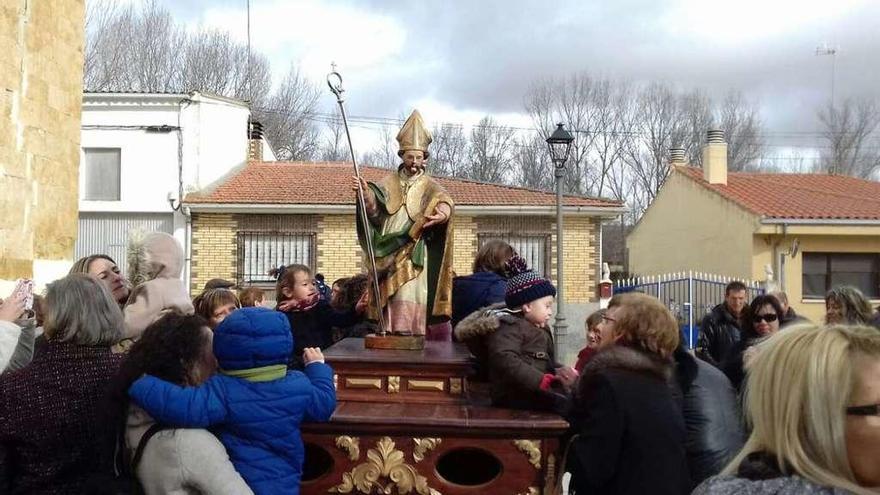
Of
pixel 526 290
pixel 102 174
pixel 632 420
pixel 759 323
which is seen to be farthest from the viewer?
pixel 102 174

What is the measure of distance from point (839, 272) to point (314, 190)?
40.9 feet

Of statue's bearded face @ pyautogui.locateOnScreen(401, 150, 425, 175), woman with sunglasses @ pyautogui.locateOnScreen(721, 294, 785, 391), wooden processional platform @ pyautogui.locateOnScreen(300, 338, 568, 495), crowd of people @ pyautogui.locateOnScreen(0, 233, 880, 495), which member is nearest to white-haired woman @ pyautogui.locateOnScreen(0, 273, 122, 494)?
crowd of people @ pyautogui.locateOnScreen(0, 233, 880, 495)

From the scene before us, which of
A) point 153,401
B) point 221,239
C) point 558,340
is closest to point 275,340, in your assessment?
point 153,401

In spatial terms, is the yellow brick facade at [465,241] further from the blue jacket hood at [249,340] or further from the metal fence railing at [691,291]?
the blue jacket hood at [249,340]

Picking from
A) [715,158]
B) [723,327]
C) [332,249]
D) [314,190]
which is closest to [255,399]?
[723,327]

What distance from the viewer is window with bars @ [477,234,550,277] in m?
19.5

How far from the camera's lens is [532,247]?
64.7 ft

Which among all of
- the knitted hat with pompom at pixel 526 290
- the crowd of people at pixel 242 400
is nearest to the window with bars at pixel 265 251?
the crowd of people at pixel 242 400

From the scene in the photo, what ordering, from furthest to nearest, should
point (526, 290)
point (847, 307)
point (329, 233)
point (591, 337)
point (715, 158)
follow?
point (715, 158)
point (329, 233)
point (847, 307)
point (591, 337)
point (526, 290)

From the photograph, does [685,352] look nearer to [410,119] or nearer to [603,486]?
[603,486]

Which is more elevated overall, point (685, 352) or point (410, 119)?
point (410, 119)

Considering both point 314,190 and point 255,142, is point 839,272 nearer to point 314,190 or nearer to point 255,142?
point 314,190

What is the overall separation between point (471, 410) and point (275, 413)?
100 centimetres

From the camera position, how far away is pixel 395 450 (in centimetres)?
366
